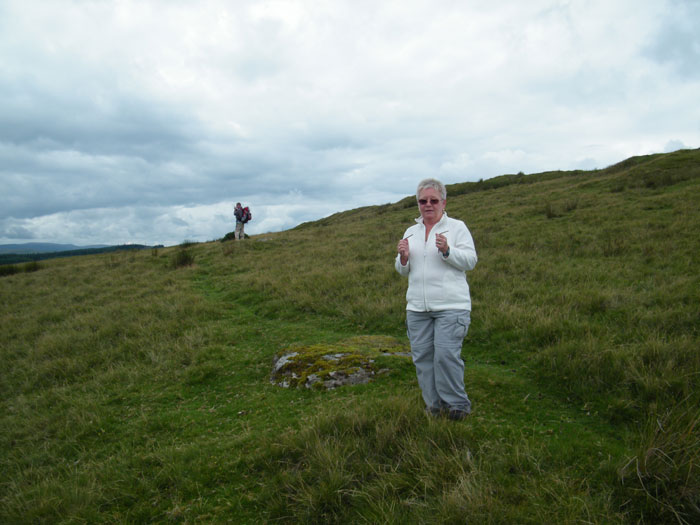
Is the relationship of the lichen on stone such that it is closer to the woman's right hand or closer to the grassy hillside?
the grassy hillside

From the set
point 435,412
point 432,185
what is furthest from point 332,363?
point 432,185

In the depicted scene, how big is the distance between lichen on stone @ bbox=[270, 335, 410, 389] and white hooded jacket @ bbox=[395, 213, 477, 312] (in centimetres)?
180

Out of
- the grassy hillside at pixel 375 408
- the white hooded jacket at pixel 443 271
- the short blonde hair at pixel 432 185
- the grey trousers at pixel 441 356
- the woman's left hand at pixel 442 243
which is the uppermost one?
the short blonde hair at pixel 432 185

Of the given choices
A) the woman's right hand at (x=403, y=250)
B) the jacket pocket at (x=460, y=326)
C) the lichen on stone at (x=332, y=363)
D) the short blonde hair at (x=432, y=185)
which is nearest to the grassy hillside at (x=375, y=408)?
the lichen on stone at (x=332, y=363)

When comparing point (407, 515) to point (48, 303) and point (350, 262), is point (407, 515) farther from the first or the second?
point (48, 303)

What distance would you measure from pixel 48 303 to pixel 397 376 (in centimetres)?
1589

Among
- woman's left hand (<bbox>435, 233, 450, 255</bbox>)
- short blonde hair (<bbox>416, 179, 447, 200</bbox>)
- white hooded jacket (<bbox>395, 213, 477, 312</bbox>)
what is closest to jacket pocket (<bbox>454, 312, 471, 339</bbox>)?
white hooded jacket (<bbox>395, 213, 477, 312</bbox>)

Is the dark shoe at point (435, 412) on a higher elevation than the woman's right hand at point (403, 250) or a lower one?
lower

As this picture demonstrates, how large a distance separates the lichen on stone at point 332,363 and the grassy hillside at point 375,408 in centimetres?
26

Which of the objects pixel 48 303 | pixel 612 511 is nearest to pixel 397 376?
pixel 612 511

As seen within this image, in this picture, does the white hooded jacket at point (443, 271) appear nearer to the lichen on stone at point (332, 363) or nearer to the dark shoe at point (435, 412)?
the dark shoe at point (435, 412)

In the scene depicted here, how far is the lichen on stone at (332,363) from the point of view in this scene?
17.2ft

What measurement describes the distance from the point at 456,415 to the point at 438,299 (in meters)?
1.19

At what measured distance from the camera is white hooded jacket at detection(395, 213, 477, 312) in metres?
3.76
